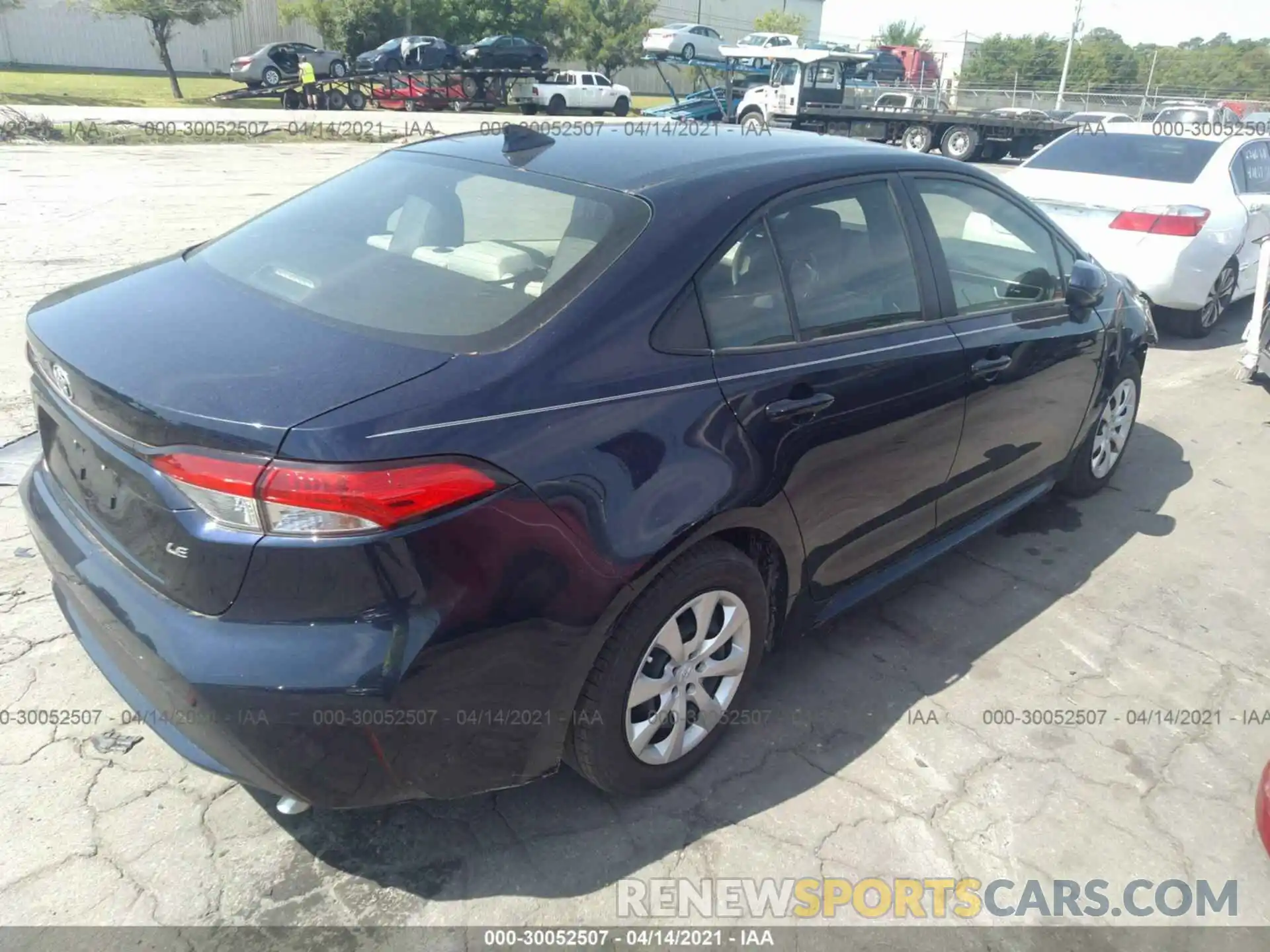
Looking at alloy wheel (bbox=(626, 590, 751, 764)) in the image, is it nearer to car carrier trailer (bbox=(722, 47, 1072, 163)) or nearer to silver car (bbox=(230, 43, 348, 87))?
car carrier trailer (bbox=(722, 47, 1072, 163))

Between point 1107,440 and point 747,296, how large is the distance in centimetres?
287

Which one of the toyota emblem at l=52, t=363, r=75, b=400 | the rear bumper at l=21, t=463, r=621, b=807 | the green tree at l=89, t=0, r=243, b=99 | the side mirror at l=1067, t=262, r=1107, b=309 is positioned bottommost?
the rear bumper at l=21, t=463, r=621, b=807

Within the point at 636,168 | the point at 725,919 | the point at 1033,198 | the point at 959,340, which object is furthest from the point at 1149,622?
the point at 1033,198

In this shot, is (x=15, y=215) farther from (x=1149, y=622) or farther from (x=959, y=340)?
(x=1149, y=622)

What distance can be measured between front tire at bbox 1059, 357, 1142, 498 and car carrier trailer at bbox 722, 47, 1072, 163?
18.8 metres

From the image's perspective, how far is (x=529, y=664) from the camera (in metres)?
2.15

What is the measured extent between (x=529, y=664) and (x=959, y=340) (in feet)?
6.47

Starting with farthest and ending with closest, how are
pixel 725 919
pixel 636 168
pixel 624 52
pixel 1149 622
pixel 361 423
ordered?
pixel 624 52 → pixel 1149 622 → pixel 636 168 → pixel 725 919 → pixel 361 423

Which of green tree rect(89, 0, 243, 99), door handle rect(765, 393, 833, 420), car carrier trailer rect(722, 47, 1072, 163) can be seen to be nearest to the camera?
door handle rect(765, 393, 833, 420)

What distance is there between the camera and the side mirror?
12.6 feet

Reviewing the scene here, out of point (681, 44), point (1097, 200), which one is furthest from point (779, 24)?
point (1097, 200)

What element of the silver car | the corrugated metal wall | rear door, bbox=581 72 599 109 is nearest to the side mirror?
rear door, bbox=581 72 599 109

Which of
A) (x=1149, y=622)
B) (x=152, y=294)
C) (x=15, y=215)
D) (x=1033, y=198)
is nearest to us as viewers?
(x=152, y=294)

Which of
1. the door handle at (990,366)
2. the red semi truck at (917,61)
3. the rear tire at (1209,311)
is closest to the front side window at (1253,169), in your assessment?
the rear tire at (1209,311)
